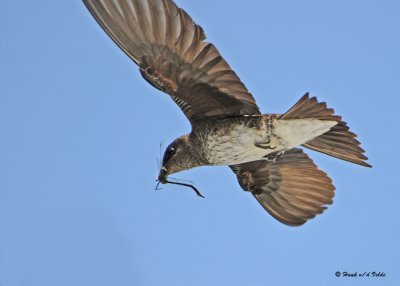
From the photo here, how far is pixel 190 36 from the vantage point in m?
9.27

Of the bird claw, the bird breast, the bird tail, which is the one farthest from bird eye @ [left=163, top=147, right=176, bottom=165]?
the bird tail

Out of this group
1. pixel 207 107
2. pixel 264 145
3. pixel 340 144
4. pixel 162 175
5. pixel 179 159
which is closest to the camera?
pixel 207 107

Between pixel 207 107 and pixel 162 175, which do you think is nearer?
pixel 207 107

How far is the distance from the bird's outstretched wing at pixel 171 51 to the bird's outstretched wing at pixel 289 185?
196cm

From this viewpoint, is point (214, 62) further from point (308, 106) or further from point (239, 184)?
point (239, 184)

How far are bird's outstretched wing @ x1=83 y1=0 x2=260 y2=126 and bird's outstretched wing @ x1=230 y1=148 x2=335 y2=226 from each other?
196 cm

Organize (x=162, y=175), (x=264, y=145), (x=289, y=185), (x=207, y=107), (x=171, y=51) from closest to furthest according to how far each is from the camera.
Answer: (x=171, y=51) → (x=207, y=107) → (x=264, y=145) → (x=162, y=175) → (x=289, y=185)

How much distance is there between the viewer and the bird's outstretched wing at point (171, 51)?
30.6 feet

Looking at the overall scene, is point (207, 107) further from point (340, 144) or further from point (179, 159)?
point (340, 144)

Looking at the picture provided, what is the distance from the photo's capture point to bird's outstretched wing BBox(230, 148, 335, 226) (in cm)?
1137

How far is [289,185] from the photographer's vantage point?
11.8m

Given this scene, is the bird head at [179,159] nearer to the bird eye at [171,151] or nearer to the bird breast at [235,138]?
the bird eye at [171,151]

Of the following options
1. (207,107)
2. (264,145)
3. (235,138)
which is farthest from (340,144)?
(207,107)

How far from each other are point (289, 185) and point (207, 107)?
93.8 inches
